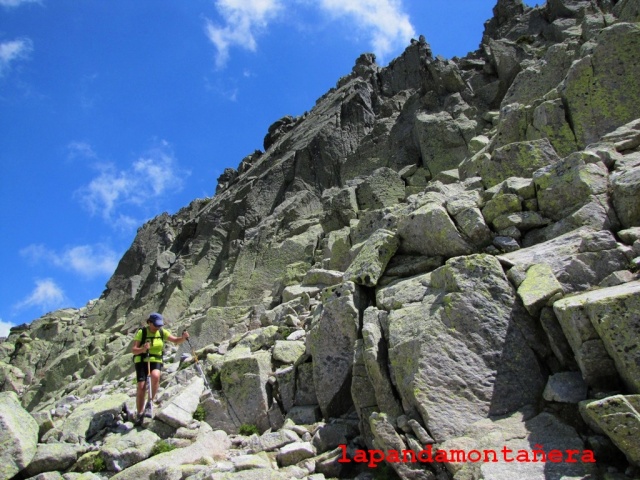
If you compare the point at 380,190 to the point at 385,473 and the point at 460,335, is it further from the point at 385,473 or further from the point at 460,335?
the point at 385,473

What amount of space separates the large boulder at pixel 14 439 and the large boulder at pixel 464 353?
1019 cm

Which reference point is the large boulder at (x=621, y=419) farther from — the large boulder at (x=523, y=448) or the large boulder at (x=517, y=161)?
the large boulder at (x=517, y=161)

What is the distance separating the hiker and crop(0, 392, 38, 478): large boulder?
3.03m

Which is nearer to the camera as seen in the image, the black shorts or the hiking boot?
the hiking boot

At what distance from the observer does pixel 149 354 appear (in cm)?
1586

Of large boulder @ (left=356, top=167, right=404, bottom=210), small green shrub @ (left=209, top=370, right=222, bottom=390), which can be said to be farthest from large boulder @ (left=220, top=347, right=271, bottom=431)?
large boulder @ (left=356, top=167, right=404, bottom=210)

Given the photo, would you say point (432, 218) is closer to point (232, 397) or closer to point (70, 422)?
point (232, 397)

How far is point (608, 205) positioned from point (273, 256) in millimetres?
24722

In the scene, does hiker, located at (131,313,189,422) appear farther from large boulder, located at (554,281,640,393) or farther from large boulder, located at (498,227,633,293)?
large boulder, located at (554,281,640,393)

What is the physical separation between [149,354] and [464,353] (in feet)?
34.4

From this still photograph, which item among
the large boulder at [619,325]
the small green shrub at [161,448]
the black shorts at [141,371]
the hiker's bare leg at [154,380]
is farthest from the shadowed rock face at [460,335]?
the black shorts at [141,371]

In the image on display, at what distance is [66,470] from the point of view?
13297 millimetres

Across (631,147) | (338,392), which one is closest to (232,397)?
(338,392)

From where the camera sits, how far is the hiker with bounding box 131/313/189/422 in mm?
15352
